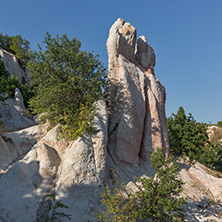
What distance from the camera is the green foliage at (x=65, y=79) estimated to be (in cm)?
1016

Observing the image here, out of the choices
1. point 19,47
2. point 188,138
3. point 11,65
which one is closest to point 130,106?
point 188,138

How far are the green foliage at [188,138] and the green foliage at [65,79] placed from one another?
15177mm

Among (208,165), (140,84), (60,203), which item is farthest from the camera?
(208,165)

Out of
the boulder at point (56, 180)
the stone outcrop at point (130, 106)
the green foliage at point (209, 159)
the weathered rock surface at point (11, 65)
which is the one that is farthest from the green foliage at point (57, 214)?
the weathered rock surface at point (11, 65)

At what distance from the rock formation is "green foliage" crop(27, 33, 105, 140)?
36.6 inches

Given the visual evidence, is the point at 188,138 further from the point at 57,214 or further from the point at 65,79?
the point at 57,214

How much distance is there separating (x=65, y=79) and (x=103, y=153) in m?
5.53

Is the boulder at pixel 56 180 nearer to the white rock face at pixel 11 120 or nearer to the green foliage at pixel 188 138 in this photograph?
the white rock face at pixel 11 120

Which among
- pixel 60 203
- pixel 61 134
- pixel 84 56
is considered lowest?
pixel 60 203

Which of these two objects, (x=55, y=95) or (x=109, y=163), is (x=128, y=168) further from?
(x=55, y=95)

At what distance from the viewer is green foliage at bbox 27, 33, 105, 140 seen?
33.3 ft

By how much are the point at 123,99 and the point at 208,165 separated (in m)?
17.2

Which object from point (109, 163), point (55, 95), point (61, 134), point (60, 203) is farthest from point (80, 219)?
point (55, 95)

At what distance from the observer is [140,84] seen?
528 inches
